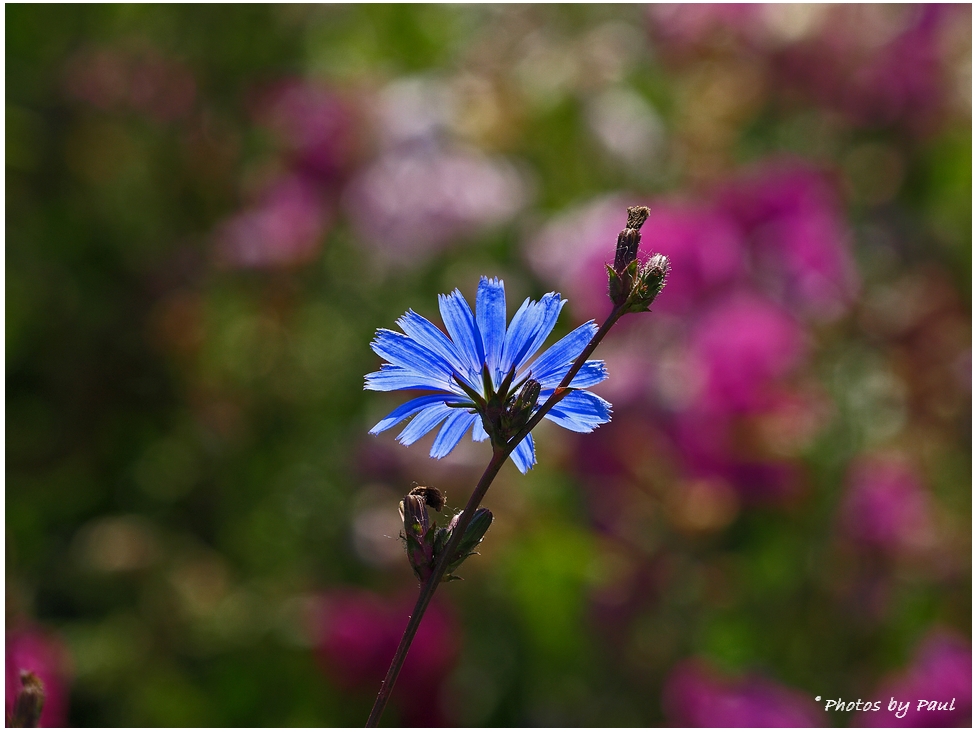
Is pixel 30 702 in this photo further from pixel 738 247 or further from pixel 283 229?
pixel 283 229

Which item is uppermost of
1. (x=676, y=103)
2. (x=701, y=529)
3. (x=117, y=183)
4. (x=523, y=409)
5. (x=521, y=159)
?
(x=676, y=103)

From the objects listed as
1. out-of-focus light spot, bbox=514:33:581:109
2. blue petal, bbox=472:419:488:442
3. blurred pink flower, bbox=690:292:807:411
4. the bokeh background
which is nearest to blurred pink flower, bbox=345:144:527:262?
the bokeh background

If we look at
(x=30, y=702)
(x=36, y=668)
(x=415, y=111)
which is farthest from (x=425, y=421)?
(x=415, y=111)

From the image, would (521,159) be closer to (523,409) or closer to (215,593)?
(215,593)

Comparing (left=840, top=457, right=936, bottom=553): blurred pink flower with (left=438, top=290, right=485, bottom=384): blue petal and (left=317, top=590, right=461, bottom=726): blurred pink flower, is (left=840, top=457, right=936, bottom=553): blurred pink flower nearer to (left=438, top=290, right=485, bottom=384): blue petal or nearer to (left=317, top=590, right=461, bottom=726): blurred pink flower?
(left=317, top=590, right=461, bottom=726): blurred pink flower

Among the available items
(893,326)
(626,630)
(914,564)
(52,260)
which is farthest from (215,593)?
(893,326)

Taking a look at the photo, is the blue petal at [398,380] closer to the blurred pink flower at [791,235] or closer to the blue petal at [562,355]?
the blue petal at [562,355]
